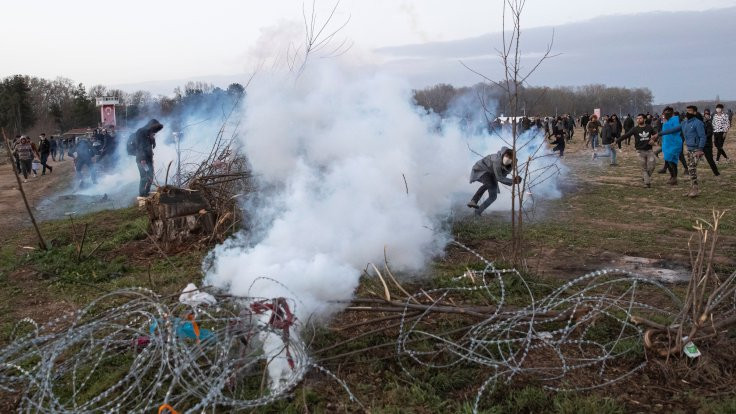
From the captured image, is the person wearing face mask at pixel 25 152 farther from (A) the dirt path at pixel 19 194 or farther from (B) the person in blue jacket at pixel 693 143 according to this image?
(B) the person in blue jacket at pixel 693 143

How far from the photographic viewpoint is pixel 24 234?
9.45 meters

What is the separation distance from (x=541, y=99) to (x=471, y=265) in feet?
6.42

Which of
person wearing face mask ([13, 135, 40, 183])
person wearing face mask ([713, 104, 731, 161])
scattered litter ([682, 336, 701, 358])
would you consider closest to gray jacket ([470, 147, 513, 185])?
scattered litter ([682, 336, 701, 358])

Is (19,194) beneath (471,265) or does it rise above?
beneath

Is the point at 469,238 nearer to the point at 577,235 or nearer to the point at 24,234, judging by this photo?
the point at 577,235

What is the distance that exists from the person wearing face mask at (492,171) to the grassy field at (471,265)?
37cm

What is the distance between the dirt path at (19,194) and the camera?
10820 mm

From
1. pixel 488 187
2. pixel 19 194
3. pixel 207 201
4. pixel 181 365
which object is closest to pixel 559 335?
pixel 181 365

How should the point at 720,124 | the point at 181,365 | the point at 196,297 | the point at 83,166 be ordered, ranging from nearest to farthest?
the point at 181,365, the point at 196,297, the point at 720,124, the point at 83,166

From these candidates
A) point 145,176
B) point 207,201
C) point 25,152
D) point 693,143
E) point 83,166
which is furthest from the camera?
point 83,166

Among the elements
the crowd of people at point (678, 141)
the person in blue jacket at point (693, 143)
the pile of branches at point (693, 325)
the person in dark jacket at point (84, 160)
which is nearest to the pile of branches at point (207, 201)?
the pile of branches at point (693, 325)

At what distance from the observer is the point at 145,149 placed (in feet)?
36.2

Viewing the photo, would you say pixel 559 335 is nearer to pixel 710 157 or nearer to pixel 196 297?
pixel 196 297

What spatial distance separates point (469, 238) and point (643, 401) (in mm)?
4319
